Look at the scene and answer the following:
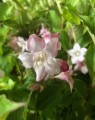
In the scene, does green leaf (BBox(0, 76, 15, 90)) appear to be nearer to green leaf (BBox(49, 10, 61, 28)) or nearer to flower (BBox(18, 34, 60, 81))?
flower (BBox(18, 34, 60, 81))

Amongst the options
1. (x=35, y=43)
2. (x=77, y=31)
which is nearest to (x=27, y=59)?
(x=35, y=43)

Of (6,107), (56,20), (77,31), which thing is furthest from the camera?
(56,20)

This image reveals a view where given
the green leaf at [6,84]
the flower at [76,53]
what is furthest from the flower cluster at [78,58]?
the green leaf at [6,84]

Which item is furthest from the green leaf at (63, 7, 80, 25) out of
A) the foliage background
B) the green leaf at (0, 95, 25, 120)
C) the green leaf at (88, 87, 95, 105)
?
the green leaf at (0, 95, 25, 120)

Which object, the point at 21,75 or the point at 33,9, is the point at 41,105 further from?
the point at 33,9

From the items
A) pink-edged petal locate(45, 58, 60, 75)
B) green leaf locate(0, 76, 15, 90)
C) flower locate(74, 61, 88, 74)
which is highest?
pink-edged petal locate(45, 58, 60, 75)

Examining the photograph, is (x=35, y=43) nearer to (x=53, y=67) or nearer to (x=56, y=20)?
(x=53, y=67)

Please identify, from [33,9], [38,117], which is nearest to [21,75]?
[38,117]
